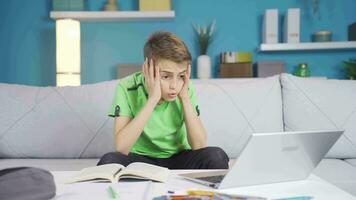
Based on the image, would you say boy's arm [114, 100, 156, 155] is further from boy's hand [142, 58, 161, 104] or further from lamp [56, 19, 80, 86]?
lamp [56, 19, 80, 86]

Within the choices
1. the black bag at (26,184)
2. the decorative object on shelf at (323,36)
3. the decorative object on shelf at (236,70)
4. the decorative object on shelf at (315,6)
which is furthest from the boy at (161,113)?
the decorative object on shelf at (315,6)

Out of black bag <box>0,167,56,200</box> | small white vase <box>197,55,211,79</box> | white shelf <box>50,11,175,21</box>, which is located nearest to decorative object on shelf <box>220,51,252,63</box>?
small white vase <box>197,55,211,79</box>

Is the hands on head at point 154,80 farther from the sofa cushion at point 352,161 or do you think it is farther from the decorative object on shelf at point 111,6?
the decorative object on shelf at point 111,6

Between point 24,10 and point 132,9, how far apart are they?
0.83 m

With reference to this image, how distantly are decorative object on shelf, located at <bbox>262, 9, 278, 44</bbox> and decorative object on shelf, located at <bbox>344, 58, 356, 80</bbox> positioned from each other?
0.53m

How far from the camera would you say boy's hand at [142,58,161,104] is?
1.38 m

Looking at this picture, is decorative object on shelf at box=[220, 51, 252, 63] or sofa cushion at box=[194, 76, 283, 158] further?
decorative object on shelf at box=[220, 51, 252, 63]

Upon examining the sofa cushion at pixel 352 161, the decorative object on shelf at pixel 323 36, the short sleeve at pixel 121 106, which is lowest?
the sofa cushion at pixel 352 161

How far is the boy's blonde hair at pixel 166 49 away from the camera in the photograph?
4.35 ft

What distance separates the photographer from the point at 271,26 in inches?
110

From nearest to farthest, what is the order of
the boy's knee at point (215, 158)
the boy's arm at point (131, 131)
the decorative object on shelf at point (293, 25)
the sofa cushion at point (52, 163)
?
1. the boy's knee at point (215, 158)
2. the boy's arm at point (131, 131)
3. the sofa cushion at point (52, 163)
4. the decorative object on shelf at point (293, 25)

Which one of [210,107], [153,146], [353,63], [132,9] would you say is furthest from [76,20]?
[353,63]

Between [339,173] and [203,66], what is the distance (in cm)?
150

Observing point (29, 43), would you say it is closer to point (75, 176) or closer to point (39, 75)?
point (39, 75)
